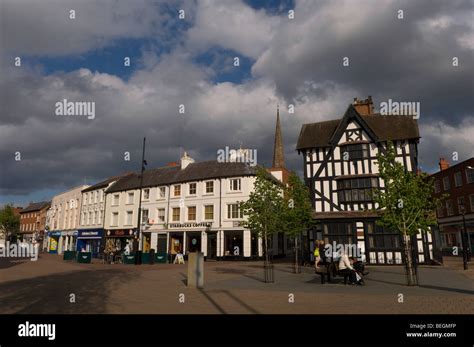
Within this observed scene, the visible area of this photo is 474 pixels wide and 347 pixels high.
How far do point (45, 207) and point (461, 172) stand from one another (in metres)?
76.0

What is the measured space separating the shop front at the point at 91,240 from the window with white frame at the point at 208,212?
55.0ft

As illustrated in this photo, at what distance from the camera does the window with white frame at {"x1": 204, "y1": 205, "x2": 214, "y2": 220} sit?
35.8 metres

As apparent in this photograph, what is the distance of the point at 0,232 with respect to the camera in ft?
246

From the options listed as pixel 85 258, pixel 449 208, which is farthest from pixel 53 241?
pixel 449 208

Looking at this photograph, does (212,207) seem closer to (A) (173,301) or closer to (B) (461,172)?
(A) (173,301)

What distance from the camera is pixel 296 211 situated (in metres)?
20.0

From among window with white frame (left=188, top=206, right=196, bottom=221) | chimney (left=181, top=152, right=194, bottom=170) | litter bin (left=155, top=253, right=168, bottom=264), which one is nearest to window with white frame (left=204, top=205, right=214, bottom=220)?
window with white frame (left=188, top=206, right=196, bottom=221)

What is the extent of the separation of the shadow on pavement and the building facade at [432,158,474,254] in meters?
39.5

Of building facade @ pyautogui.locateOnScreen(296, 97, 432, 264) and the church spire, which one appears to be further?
the church spire

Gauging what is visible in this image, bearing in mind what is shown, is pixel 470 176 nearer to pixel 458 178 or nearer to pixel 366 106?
pixel 458 178

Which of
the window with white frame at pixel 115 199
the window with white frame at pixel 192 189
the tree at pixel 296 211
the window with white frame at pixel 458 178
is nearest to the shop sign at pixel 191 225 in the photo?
the window with white frame at pixel 192 189

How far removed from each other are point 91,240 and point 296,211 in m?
36.9

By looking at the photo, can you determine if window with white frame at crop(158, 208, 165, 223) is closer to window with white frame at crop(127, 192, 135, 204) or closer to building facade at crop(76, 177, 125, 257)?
window with white frame at crop(127, 192, 135, 204)
